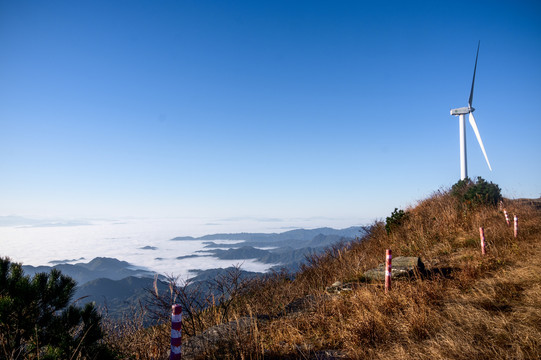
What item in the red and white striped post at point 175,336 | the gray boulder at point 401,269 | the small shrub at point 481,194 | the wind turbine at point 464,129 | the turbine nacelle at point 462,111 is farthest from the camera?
the turbine nacelle at point 462,111

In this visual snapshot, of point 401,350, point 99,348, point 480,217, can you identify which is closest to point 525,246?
point 480,217

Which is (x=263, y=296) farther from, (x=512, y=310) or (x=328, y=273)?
(x=512, y=310)

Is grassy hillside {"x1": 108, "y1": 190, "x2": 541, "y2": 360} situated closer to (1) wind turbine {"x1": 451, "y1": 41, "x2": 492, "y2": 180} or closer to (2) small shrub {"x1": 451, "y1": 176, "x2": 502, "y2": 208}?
(2) small shrub {"x1": 451, "y1": 176, "x2": 502, "y2": 208}

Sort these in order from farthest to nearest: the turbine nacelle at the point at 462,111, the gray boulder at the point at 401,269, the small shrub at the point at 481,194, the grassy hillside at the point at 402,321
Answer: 1. the turbine nacelle at the point at 462,111
2. the small shrub at the point at 481,194
3. the gray boulder at the point at 401,269
4. the grassy hillside at the point at 402,321

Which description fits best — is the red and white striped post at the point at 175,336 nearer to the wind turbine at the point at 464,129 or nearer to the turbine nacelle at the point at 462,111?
the wind turbine at the point at 464,129

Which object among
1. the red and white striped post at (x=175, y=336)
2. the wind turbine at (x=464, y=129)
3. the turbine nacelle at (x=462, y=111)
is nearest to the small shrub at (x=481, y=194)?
the wind turbine at (x=464, y=129)

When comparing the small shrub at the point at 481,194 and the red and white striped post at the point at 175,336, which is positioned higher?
the small shrub at the point at 481,194

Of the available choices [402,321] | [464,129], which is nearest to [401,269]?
[402,321]

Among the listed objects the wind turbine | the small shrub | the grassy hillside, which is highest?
the wind turbine

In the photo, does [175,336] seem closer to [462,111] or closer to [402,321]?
[402,321]

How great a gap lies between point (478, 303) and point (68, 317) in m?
7.58

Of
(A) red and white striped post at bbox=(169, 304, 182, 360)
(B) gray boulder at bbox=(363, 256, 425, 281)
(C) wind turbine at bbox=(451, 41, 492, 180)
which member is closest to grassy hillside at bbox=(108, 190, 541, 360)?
(B) gray boulder at bbox=(363, 256, 425, 281)

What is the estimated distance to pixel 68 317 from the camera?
5176mm

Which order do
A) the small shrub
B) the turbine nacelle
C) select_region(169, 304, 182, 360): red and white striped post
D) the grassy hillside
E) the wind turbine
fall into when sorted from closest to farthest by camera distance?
select_region(169, 304, 182, 360): red and white striped post
the grassy hillside
the small shrub
the wind turbine
the turbine nacelle
